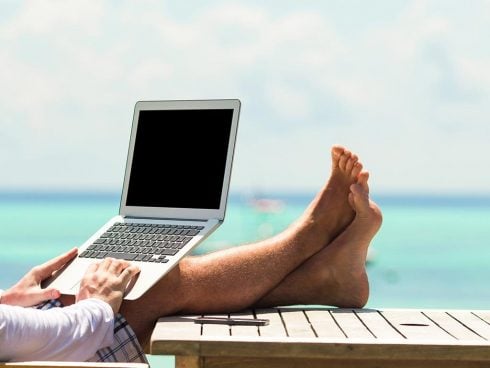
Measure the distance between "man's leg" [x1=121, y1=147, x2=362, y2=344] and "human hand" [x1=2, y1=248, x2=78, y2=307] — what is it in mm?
255

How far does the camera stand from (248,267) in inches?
137

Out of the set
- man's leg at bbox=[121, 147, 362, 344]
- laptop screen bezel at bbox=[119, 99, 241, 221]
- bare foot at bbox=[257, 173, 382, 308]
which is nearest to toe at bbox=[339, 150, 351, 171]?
man's leg at bbox=[121, 147, 362, 344]

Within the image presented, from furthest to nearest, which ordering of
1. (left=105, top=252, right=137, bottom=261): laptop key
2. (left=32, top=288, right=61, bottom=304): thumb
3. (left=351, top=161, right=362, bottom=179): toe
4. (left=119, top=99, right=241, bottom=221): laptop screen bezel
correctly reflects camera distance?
(left=351, top=161, right=362, bottom=179): toe < (left=119, top=99, right=241, bottom=221): laptop screen bezel < (left=105, top=252, right=137, bottom=261): laptop key < (left=32, top=288, right=61, bottom=304): thumb

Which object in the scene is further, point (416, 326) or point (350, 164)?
point (350, 164)

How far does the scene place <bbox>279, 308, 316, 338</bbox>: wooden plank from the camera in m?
2.96

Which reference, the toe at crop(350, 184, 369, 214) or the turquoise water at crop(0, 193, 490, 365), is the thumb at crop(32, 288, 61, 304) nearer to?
the toe at crop(350, 184, 369, 214)

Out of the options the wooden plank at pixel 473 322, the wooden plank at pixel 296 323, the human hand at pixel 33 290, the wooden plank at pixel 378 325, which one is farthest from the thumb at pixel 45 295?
the wooden plank at pixel 473 322

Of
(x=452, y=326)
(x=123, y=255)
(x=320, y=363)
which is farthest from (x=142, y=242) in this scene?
(x=452, y=326)

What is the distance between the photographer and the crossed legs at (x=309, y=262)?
3.42 metres

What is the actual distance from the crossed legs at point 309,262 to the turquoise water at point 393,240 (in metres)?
2.48

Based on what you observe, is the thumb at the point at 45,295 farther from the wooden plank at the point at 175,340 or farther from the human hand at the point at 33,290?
the wooden plank at the point at 175,340

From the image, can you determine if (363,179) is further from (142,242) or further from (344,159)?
(142,242)

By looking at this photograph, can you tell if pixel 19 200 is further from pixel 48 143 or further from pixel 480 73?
pixel 480 73

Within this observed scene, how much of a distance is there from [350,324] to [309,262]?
20.6 inches
